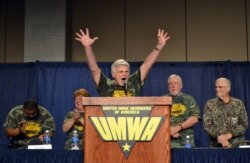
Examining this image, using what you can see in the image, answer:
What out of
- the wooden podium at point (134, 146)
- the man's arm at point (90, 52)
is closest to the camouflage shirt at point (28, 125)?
the man's arm at point (90, 52)

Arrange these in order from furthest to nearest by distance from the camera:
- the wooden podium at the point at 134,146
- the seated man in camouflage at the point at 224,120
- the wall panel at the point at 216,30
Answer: the wall panel at the point at 216,30 < the seated man in camouflage at the point at 224,120 < the wooden podium at the point at 134,146

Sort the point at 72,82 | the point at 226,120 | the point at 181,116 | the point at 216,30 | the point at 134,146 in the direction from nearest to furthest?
the point at 134,146 < the point at 226,120 < the point at 181,116 < the point at 72,82 < the point at 216,30

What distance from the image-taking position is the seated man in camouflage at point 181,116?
436 centimetres

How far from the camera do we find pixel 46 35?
6.59 metres

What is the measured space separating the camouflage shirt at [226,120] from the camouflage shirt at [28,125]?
1664 millimetres

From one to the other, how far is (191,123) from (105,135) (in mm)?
2067

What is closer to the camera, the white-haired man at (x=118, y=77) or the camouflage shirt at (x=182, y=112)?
the white-haired man at (x=118, y=77)

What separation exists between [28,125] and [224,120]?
2.00 m

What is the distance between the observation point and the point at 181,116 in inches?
176

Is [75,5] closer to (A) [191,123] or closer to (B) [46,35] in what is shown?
(B) [46,35]

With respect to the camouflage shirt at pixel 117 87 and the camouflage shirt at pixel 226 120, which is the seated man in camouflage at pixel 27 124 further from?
the camouflage shirt at pixel 226 120

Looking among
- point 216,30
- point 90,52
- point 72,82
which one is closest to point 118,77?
point 90,52

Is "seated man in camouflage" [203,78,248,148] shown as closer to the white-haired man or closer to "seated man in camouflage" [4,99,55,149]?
the white-haired man

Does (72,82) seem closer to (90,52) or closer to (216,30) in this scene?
(216,30)
